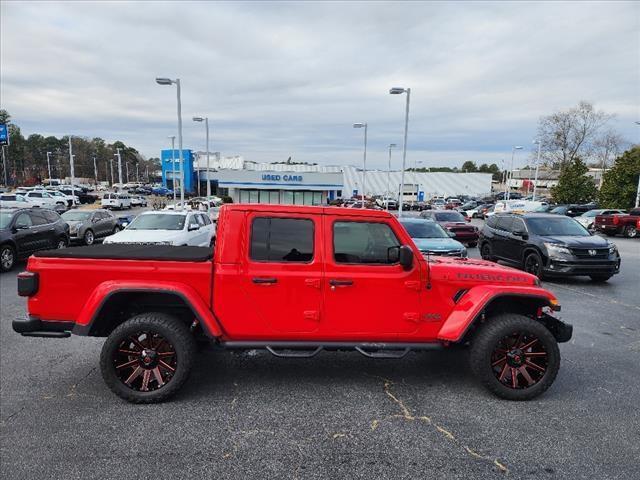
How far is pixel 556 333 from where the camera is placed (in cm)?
444

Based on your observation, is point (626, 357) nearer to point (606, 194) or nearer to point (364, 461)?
point (364, 461)

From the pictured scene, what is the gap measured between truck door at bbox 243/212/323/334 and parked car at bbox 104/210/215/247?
23.9 ft

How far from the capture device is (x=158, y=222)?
39.7 feet

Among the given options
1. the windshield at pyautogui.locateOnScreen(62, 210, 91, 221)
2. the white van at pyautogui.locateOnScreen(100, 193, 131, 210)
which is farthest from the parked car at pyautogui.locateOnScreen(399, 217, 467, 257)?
the white van at pyautogui.locateOnScreen(100, 193, 131, 210)

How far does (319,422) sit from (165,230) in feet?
30.7

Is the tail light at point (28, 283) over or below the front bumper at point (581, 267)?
over

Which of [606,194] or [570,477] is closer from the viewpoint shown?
[570,477]

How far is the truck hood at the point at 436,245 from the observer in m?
10.1

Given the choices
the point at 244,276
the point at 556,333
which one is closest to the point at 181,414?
the point at 244,276

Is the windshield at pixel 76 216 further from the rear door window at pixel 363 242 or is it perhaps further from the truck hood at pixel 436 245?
the rear door window at pixel 363 242

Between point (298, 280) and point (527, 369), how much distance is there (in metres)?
2.47

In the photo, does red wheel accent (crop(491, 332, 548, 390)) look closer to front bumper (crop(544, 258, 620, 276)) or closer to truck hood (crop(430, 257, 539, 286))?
truck hood (crop(430, 257, 539, 286))

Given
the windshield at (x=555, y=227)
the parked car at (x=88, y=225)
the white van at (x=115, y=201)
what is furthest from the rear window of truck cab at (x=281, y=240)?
the white van at (x=115, y=201)

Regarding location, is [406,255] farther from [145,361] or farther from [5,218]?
[5,218]
